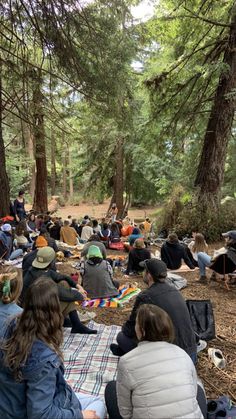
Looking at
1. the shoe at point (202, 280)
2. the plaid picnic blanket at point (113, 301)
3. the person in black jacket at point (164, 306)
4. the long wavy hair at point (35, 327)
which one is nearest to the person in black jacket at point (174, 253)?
the shoe at point (202, 280)

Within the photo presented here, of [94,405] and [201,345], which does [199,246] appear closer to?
[201,345]

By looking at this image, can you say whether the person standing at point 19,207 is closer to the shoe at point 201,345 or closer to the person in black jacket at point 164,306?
the person in black jacket at point 164,306

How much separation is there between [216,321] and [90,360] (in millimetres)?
1851

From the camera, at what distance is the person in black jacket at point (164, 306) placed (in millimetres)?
2631

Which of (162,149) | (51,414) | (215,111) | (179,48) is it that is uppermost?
(179,48)

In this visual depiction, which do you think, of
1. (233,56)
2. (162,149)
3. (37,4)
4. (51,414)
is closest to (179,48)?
(233,56)

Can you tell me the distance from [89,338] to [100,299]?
1.38 meters

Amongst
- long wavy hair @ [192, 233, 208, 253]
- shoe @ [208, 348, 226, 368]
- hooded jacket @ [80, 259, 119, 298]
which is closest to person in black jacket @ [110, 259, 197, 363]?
shoe @ [208, 348, 226, 368]

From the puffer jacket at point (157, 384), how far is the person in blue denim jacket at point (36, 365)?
346mm

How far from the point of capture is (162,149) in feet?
37.2

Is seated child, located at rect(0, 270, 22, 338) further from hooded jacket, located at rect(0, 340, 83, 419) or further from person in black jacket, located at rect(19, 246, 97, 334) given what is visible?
person in black jacket, located at rect(19, 246, 97, 334)

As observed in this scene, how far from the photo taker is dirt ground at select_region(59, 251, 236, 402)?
2977 millimetres

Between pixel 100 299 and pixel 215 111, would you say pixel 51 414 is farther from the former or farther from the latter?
pixel 215 111

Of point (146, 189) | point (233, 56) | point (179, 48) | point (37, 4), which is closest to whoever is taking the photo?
point (37, 4)
